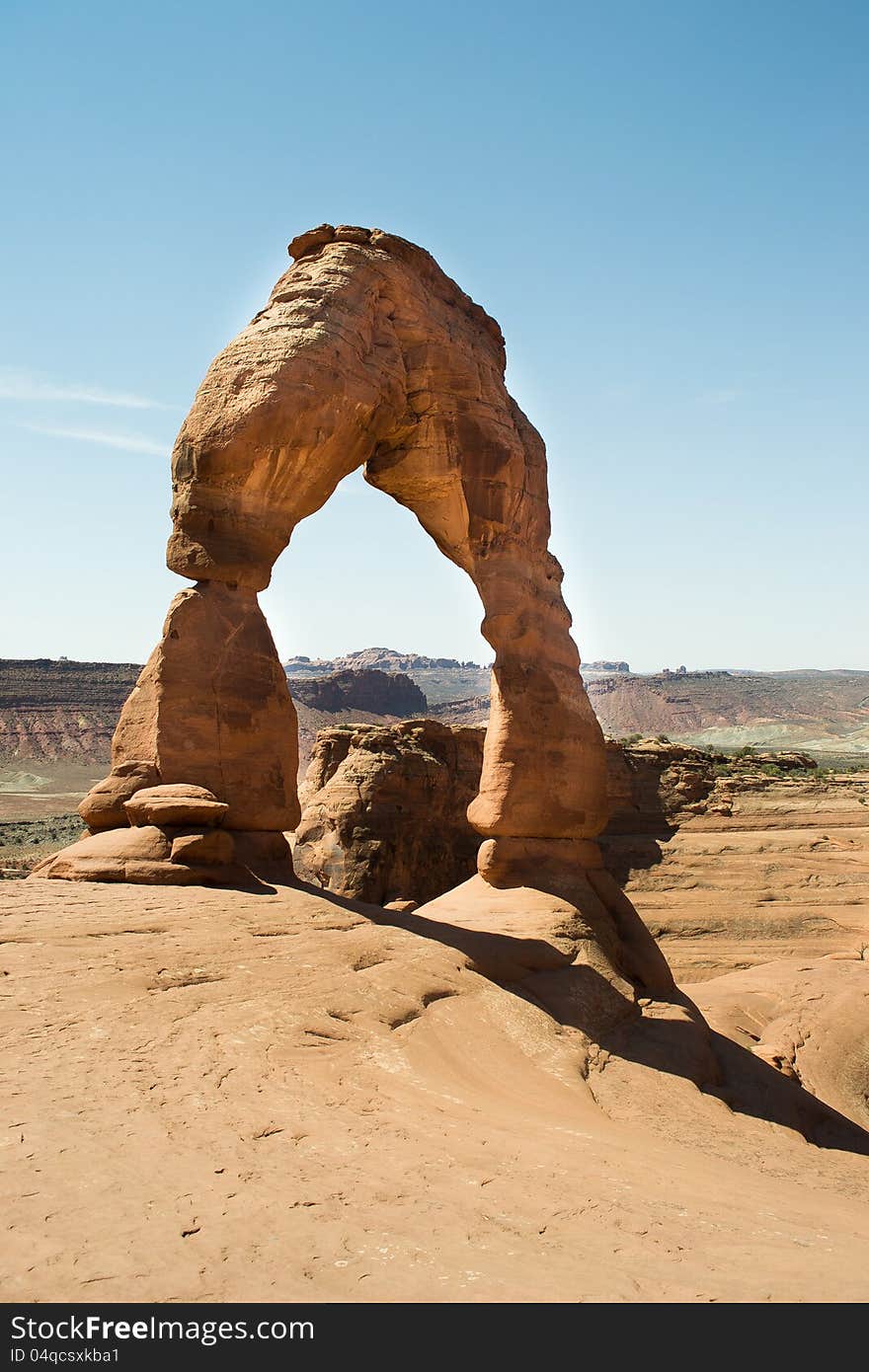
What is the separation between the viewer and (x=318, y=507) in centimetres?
1091

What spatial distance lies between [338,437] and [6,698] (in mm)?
65459

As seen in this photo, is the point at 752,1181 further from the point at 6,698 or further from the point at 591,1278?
the point at 6,698

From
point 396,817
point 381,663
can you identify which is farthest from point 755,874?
point 381,663

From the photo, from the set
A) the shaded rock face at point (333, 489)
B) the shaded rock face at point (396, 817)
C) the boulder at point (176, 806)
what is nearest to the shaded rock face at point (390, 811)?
the shaded rock face at point (396, 817)

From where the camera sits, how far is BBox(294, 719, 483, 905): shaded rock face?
1944 centimetres

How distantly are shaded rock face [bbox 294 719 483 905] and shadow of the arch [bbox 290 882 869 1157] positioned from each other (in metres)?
8.67

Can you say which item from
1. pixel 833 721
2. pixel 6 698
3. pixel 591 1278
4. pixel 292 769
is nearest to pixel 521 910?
pixel 292 769

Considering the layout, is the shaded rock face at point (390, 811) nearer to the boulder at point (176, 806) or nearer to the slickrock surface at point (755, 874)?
the slickrock surface at point (755, 874)

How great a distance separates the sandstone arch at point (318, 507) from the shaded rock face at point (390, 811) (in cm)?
735

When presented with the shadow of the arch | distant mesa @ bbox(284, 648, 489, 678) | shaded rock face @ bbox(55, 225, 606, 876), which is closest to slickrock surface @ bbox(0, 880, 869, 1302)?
the shadow of the arch

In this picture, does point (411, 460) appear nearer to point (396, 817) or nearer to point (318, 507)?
point (318, 507)

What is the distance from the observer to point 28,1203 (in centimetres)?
311

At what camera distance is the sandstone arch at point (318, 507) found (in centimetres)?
947

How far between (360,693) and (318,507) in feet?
219
